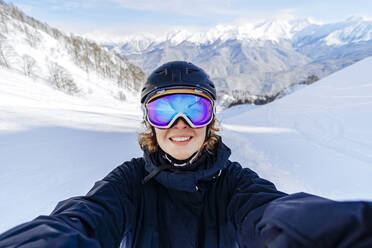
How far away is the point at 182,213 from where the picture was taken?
1.62 m

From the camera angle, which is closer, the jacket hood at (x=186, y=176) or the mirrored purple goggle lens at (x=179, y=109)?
the jacket hood at (x=186, y=176)

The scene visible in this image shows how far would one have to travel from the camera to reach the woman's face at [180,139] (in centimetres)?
181

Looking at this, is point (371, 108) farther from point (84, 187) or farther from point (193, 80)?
point (84, 187)

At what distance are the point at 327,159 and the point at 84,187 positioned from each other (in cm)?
565

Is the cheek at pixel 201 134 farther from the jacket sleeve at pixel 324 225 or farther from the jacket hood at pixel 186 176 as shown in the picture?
the jacket sleeve at pixel 324 225

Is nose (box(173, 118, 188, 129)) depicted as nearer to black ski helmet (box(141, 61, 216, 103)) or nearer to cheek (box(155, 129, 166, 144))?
cheek (box(155, 129, 166, 144))

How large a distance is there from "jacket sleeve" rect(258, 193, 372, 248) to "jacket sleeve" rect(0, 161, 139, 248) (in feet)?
2.72

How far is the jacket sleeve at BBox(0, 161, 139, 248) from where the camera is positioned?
2.60 ft

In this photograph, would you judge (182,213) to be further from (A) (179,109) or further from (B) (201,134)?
(A) (179,109)

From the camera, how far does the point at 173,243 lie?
59.7 inches

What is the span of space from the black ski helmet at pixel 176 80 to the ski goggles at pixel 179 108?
0.06 m

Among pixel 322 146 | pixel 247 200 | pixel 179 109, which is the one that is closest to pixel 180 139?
pixel 179 109

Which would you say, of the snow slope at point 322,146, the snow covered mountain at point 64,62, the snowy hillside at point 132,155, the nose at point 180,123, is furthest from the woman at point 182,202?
the snow covered mountain at point 64,62

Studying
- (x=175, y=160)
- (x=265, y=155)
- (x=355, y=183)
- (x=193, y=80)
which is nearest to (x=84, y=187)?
(x=175, y=160)
